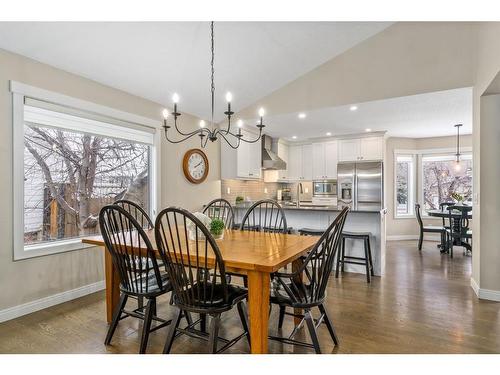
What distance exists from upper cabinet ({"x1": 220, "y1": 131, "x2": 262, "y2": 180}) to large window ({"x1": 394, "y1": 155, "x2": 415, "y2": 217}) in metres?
3.57

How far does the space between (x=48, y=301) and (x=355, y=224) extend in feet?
12.1

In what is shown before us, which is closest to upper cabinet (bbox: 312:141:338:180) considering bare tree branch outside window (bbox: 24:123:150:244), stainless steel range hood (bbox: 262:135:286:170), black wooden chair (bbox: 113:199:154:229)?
stainless steel range hood (bbox: 262:135:286:170)

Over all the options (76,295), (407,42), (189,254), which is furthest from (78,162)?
(407,42)

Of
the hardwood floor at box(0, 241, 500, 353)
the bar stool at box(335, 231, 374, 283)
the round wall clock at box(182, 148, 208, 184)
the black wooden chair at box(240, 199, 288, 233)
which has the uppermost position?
the round wall clock at box(182, 148, 208, 184)

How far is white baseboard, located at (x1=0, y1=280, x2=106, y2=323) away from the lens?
263 centimetres

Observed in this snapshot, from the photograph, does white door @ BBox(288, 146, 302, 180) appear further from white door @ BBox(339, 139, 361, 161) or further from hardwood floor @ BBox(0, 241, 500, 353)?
hardwood floor @ BBox(0, 241, 500, 353)

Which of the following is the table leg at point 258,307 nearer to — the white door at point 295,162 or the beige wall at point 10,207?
the beige wall at point 10,207

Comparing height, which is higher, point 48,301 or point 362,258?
point 362,258

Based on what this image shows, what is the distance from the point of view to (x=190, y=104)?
440 centimetres

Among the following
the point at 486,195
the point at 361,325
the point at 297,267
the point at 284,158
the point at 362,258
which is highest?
the point at 284,158

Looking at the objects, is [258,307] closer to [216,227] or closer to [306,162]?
[216,227]

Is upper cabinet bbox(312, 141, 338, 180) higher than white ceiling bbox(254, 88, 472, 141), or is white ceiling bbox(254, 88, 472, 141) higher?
white ceiling bbox(254, 88, 472, 141)

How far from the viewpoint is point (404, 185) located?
7.03 metres

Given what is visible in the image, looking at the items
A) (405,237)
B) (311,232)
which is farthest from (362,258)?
(405,237)
